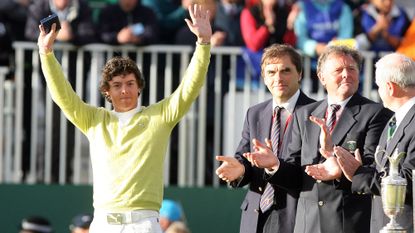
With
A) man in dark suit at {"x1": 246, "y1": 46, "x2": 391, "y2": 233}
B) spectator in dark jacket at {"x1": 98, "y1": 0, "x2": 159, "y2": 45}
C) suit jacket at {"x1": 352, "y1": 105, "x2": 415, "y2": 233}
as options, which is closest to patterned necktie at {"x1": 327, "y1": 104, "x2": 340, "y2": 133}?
man in dark suit at {"x1": 246, "y1": 46, "x2": 391, "y2": 233}

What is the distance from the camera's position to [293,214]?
1023 centimetres

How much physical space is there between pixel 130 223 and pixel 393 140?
5.69 feet

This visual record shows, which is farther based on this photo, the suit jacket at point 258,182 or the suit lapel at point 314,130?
the suit jacket at point 258,182

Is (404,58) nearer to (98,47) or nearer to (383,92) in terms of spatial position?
(383,92)

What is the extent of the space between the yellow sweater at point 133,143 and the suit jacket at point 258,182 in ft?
3.30

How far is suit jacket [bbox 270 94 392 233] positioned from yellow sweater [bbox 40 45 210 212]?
0.95 m

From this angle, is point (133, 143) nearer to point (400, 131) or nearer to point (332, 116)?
point (332, 116)

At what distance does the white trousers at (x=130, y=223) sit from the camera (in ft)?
29.9

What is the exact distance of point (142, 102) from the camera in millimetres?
13867

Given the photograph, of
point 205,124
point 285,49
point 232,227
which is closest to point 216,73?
point 205,124

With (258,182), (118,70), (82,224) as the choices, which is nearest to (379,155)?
(258,182)

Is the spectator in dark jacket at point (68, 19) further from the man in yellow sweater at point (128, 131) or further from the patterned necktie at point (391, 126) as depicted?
the patterned necktie at point (391, 126)

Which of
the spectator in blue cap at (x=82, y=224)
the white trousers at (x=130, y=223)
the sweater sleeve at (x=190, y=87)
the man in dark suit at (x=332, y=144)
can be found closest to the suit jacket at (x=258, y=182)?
the man in dark suit at (x=332, y=144)

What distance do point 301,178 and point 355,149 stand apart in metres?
0.52
